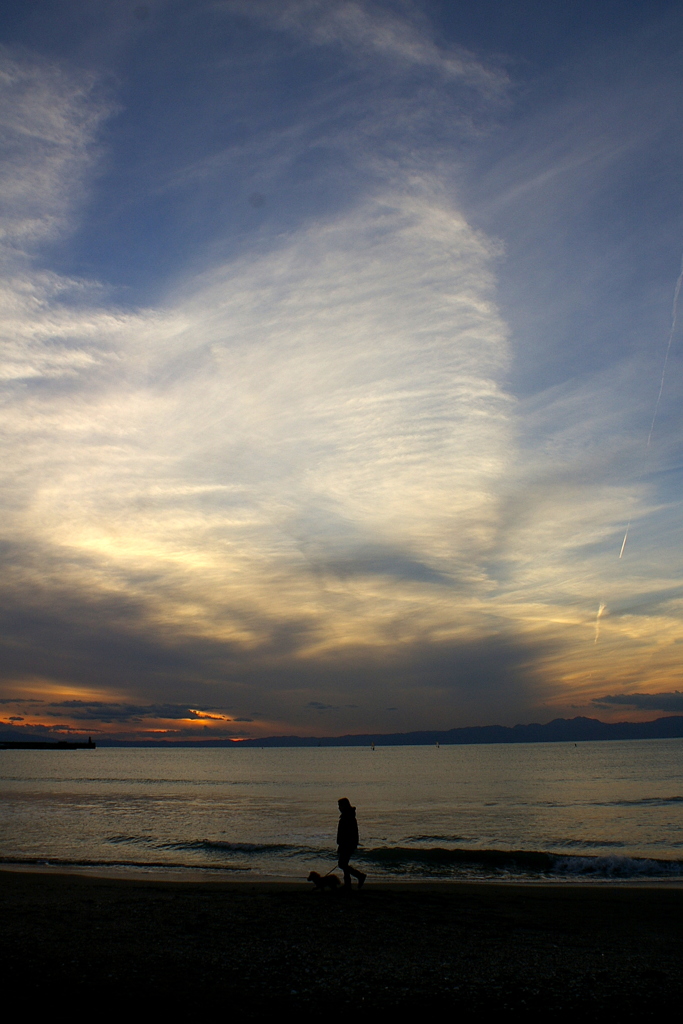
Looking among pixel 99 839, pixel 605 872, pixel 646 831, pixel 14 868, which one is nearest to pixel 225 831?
pixel 99 839

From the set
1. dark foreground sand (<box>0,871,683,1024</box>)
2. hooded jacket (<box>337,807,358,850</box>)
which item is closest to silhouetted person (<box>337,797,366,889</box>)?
hooded jacket (<box>337,807,358,850</box>)

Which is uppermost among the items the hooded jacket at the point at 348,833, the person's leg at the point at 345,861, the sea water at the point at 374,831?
the hooded jacket at the point at 348,833

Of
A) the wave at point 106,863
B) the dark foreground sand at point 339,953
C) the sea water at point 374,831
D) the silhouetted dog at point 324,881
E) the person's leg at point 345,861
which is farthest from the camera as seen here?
the sea water at point 374,831

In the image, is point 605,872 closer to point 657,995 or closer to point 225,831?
point 657,995

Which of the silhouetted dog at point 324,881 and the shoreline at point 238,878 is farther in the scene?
the shoreline at point 238,878

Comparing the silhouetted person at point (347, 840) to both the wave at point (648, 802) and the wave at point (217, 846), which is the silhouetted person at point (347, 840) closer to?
the wave at point (217, 846)

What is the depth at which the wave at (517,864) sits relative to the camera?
24047 millimetres

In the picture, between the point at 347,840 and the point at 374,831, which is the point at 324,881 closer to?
the point at 347,840

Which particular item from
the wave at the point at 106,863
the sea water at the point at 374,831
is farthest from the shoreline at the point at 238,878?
the sea water at the point at 374,831

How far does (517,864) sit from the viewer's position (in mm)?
25453

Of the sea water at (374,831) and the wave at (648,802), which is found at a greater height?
the sea water at (374,831)

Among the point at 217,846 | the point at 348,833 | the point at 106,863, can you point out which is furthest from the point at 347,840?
the point at 217,846

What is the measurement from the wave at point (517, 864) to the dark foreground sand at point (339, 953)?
7.68 meters

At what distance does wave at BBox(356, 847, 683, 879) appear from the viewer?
24047 millimetres
